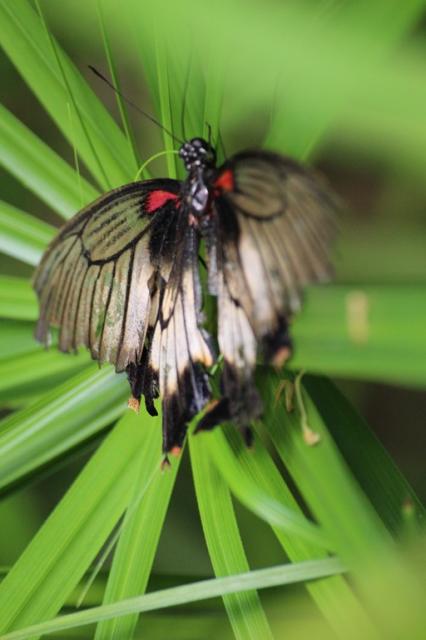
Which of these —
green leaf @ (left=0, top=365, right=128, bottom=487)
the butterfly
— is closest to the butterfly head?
the butterfly

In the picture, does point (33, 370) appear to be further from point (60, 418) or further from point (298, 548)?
point (298, 548)

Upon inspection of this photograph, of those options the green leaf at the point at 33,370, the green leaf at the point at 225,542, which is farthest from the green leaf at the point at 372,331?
the green leaf at the point at 33,370

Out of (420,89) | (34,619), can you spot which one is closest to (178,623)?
(34,619)

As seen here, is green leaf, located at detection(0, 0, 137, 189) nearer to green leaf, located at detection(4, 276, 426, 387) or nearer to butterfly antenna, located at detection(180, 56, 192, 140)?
butterfly antenna, located at detection(180, 56, 192, 140)

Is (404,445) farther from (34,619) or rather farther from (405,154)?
(405,154)

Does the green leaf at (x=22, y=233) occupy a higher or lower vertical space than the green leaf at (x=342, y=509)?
higher

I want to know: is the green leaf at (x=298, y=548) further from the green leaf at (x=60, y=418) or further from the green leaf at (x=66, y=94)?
the green leaf at (x=66, y=94)
